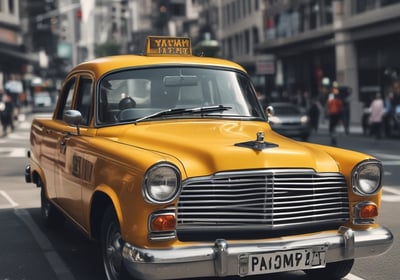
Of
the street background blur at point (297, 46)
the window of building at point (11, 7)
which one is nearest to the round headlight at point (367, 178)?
the street background blur at point (297, 46)

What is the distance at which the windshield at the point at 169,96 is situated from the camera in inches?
245

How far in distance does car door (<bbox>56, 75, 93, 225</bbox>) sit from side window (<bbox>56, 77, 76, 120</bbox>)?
0.21 m

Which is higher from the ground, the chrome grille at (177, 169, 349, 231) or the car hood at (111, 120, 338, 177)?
the car hood at (111, 120, 338, 177)

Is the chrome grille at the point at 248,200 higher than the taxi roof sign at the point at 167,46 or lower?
lower

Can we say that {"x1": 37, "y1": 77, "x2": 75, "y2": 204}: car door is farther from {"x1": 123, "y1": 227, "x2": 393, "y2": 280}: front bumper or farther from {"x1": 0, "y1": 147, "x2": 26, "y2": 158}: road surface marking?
{"x1": 0, "y1": 147, "x2": 26, "y2": 158}: road surface marking

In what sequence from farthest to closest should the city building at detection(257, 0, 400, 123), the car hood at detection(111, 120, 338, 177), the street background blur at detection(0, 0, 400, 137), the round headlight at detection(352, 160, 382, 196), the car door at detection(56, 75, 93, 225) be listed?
the city building at detection(257, 0, 400, 123), the street background blur at detection(0, 0, 400, 137), the car door at detection(56, 75, 93, 225), the round headlight at detection(352, 160, 382, 196), the car hood at detection(111, 120, 338, 177)

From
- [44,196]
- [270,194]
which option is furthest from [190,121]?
[44,196]

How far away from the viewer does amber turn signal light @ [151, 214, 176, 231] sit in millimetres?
4793

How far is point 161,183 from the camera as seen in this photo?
4.81 meters

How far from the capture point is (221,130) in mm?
5836

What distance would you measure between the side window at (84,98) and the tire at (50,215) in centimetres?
172

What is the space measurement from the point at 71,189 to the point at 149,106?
1096 millimetres

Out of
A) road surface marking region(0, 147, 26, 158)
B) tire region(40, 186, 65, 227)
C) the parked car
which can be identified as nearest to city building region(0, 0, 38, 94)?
the parked car

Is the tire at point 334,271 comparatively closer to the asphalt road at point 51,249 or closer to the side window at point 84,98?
the asphalt road at point 51,249
